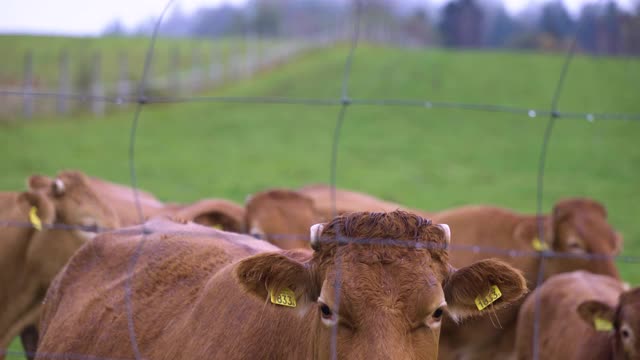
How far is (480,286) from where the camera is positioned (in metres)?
3.30

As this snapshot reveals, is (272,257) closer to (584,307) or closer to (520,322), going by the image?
(584,307)

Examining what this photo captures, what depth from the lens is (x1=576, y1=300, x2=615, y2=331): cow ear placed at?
17.4ft

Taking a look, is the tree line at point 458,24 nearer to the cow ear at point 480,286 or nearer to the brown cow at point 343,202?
the brown cow at point 343,202

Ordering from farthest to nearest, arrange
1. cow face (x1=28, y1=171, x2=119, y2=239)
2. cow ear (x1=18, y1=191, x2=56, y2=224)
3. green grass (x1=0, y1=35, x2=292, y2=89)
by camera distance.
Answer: green grass (x1=0, y1=35, x2=292, y2=89) → cow face (x1=28, y1=171, x2=119, y2=239) → cow ear (x1=18, y1=191, x2=56, y2=224)

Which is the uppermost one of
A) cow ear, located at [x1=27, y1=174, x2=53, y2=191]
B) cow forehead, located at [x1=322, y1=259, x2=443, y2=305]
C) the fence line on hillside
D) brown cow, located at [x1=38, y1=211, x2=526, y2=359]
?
cow forehead, located at [x1=322, y1=259, x2=443, y2=305]

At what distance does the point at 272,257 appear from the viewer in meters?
3.32

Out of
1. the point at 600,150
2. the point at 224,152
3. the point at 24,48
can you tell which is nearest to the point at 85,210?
the point at 224,152

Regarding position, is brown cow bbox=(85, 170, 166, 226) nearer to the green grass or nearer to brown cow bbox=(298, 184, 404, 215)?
brown cow bbox=(298, 184, 404, 215)

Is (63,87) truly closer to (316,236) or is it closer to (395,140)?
(395,140)

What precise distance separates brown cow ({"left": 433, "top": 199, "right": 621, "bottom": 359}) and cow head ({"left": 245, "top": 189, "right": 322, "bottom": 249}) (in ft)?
4.14

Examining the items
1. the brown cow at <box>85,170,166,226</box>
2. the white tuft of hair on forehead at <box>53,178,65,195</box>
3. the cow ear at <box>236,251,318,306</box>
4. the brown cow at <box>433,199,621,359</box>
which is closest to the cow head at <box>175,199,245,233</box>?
the brown cow at <box>85,170,166,226</box>

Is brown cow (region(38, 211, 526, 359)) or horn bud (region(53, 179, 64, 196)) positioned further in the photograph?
horn bud (region(53, 179, 64, 196))

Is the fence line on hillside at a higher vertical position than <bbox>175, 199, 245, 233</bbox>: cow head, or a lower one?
lower

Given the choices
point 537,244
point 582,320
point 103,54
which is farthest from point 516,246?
point 103,54
